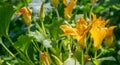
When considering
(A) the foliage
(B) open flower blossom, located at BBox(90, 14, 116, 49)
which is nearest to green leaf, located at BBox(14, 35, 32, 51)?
(A) the foliage

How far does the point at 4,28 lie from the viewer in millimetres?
1293

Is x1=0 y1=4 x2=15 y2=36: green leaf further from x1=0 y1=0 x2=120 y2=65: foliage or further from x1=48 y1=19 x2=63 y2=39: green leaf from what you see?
x1=48 y1=19 x2=63 y2=39: green leaf

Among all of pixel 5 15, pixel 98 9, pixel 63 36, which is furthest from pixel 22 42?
pixel 98 9

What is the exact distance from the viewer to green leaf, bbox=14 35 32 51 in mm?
1252

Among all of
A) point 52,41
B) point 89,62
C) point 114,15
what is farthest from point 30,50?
point 114,15

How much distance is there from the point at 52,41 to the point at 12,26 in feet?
2.81

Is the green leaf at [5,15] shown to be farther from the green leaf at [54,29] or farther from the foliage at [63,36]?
the green leaf at [54,29]

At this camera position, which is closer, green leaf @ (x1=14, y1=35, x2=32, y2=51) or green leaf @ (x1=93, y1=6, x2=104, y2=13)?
green leaf @ (x1=14, y1=35, x2=32, y2=51)

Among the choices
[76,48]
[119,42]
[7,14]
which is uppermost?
[7,14]

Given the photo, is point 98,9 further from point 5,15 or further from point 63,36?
point 5,15

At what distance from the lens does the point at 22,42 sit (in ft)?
4.17

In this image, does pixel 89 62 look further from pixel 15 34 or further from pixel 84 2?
pixel 84 2

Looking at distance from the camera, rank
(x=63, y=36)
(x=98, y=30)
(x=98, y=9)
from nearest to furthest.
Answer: (x=98, y=30) → (x=63, y=36) → (x=98, y=9)

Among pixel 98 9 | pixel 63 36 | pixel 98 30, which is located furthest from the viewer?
pixel 98 9
